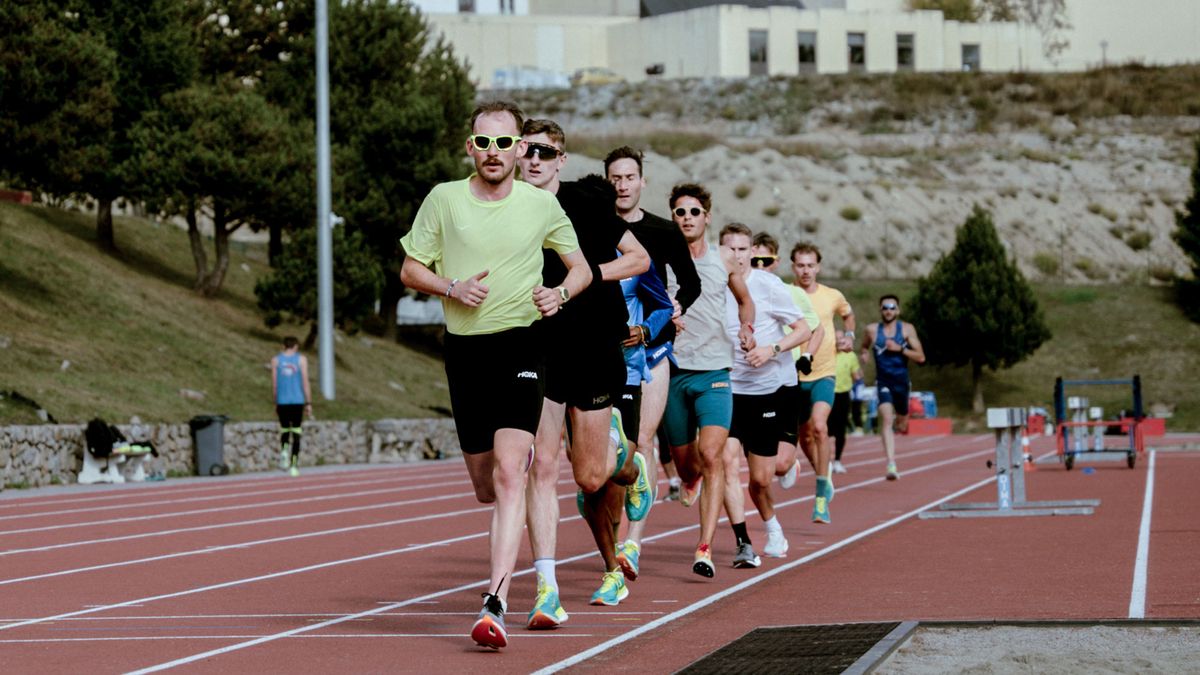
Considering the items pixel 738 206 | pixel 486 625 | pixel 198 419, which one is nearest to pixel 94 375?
pixel 198 419

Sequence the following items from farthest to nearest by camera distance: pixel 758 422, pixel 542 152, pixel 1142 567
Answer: pixel 758 422
pixel 1142 567
pixel 542 152

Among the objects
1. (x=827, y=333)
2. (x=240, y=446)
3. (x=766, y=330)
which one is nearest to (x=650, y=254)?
(x=766, y=330)

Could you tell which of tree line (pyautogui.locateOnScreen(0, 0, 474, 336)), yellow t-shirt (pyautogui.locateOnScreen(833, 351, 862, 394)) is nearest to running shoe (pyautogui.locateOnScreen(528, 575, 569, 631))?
yellow t-shirt (pyautogui.locateOnScreen(833, 351, 862, 394))

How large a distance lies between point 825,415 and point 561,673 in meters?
10.6

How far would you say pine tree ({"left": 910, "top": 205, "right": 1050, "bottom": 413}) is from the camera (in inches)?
2500

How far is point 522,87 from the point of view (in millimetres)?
112938

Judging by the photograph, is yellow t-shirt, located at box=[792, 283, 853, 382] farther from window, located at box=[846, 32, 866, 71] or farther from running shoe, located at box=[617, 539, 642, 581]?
window, located at box=[846, 32, 866, 71]

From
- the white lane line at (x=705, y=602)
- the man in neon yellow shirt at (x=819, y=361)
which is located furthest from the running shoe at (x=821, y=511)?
the man in neon yellow shirt at (x=819, y=361)

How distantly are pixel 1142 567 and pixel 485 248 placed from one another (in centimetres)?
502

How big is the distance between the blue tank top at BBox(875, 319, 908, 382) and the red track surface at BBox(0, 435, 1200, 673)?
91.9 inches

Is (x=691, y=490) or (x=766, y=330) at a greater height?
(x=766, y=330)

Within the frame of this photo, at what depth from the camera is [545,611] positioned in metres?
8.67

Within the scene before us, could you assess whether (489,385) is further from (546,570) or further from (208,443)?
(208,443)

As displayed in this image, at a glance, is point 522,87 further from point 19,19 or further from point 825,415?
point 825,415
